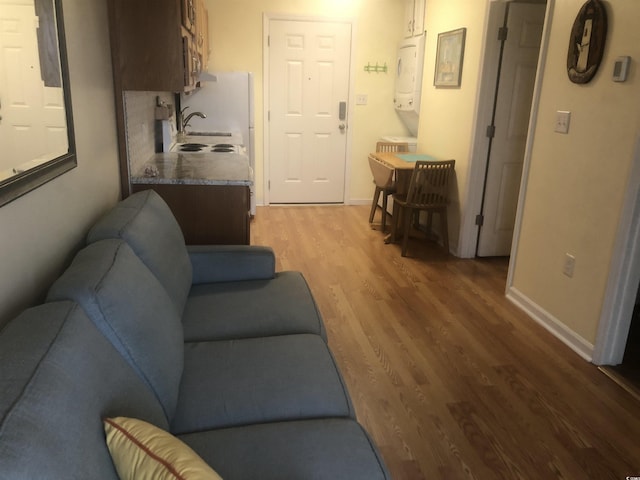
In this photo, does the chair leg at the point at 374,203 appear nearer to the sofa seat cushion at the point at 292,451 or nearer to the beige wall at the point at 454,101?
the beige wall at the point at 454,101

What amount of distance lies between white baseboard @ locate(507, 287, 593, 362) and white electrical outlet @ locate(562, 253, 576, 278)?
11.9 inches

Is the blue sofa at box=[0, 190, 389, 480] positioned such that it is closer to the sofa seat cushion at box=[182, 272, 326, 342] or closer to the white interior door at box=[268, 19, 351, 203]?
the sofa seat cushion at box=[182, 272, 326, 342]

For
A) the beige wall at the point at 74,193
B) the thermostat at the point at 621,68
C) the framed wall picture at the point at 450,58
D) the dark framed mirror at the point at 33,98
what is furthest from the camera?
the framed wall picture at the point at 450,58

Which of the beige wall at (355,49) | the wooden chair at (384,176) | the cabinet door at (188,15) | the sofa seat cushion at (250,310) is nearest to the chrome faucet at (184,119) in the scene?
the beige wall at (355,49)

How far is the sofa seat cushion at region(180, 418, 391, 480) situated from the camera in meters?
1.26

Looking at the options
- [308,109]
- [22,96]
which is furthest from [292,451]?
[308,109]

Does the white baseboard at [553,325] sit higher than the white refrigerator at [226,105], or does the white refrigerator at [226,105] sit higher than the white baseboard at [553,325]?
the white refrigerator at [226,105]

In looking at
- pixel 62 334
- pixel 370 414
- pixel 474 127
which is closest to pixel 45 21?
pixel 62 334

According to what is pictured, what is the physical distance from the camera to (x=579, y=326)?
2820 millimetres

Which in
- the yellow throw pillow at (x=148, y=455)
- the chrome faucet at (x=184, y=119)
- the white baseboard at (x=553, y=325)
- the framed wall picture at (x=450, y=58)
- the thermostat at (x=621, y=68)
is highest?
the framed wall picture at (x=450, y=58)

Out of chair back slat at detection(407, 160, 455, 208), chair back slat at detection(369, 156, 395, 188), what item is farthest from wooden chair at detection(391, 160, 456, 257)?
chair back slat at detection(369, 156, 395, 188)

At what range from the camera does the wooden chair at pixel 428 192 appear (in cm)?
426

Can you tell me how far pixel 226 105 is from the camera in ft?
16.9

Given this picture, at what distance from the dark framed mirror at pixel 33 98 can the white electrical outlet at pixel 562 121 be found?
8.34 ft
